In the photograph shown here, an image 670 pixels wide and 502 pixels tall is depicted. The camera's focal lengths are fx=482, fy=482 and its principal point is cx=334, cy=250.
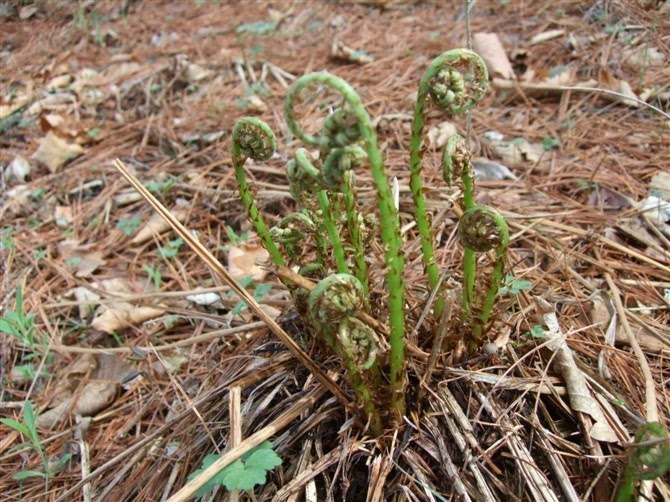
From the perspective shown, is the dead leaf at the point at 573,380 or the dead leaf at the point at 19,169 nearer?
the dead leaf at the point at 573,380

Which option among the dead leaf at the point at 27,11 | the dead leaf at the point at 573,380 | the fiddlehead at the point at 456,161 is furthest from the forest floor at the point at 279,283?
the dead leaf at the point at 27,11

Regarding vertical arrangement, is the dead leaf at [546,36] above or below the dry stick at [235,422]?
below

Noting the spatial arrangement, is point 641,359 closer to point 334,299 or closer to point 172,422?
point 334,299

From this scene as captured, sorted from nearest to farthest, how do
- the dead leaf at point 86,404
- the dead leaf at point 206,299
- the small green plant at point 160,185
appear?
the dead leaf at point 86,404 → the dead leaf at point 206,299 → the small green plant at point 160,185

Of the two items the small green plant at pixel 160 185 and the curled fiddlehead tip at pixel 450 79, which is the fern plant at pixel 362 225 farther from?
the small green plant at pixel 160 185

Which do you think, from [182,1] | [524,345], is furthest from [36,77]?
[524,345]

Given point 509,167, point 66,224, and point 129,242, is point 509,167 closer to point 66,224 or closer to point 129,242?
point 129,242

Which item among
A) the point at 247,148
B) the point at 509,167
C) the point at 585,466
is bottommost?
the point at 509,167
